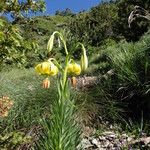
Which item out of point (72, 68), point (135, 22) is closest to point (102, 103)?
point (72, 68)

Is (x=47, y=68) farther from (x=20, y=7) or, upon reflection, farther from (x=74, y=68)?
(x=20, y=7)

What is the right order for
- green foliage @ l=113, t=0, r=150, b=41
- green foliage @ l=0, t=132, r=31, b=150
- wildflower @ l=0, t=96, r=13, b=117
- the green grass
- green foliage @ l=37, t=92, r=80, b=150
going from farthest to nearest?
green foliage @ l=113, t=0, r=150, b=41 < the green grass < wildflower @ l=0, t=96, r=13, b=117 < green foliage @ l=0, t=132, r=31, b=150 < green foliage @ l=37, t=92, r=80, b=150

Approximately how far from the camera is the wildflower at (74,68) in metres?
4.04

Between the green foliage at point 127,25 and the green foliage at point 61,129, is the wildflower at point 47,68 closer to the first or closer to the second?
the green foliage at point 61,129

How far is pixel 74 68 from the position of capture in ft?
13.3

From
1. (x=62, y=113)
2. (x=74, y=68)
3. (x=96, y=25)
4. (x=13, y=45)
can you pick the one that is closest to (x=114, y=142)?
(x=13, y=45)

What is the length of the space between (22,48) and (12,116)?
4.96ft

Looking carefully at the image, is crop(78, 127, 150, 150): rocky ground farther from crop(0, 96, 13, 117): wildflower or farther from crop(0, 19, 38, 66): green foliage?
crop(0, 19, 38, 66): green foliage

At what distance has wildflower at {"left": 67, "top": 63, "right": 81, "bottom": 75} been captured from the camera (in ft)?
13.3

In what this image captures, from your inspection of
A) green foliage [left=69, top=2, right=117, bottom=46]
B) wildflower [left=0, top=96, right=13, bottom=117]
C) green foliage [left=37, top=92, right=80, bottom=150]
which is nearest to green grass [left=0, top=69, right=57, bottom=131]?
wildflower [left=0, top=96, right=13, bottom=117]

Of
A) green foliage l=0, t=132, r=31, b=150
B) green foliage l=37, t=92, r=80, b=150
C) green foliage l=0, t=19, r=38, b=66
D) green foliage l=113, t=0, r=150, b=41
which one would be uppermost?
green foliage l=113, t=0, r=150, b=41

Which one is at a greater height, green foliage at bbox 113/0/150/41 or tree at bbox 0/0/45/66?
green foliage at bbox 113/0/150/41

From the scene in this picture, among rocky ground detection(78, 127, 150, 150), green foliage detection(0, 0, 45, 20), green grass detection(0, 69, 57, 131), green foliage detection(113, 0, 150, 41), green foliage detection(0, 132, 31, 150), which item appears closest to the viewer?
green foliage detection(0, 132, 31, 150)

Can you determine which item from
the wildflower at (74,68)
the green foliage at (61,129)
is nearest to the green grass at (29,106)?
the green foliage at (61,129)
